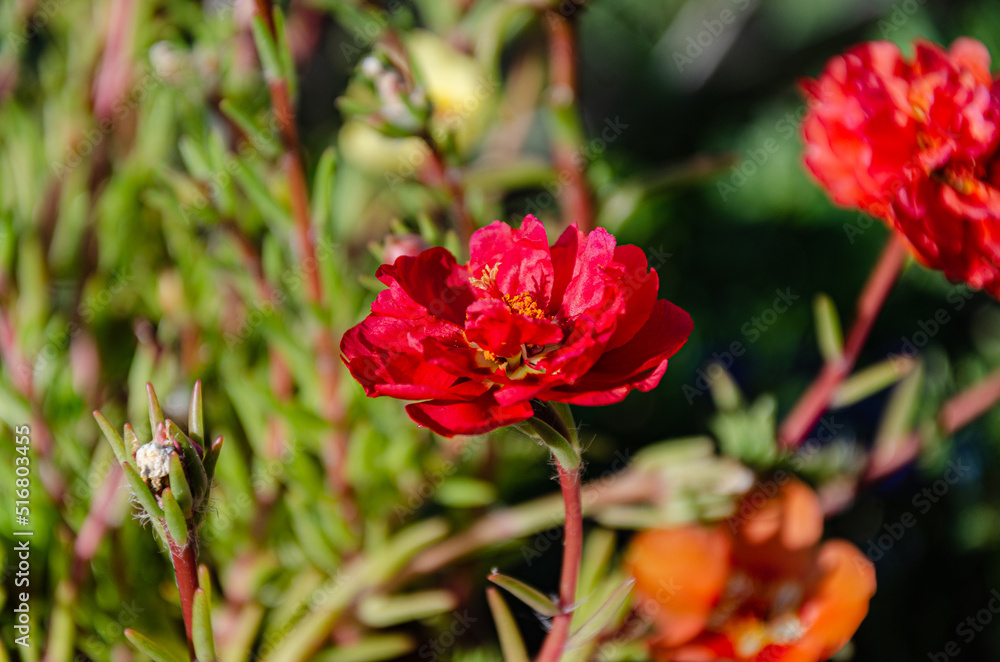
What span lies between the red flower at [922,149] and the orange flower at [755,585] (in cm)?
24

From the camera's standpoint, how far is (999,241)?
53 centimetres

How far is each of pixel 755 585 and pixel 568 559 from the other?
1.09 ft

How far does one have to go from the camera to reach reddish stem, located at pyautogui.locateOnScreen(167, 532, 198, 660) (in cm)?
40

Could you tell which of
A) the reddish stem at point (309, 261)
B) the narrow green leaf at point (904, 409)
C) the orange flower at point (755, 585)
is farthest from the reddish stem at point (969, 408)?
the reddish stem at point (309, 261)

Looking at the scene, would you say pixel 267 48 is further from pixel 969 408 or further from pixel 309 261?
pixel 969 408

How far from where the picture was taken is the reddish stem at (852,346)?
2.07 feet

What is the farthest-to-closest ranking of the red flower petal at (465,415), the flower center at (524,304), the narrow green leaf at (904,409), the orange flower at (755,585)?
the narrow green leaf at (904,409)
the orange flower at (755,585)
the flower center at (524,304)
the red flower petal at (465,415)

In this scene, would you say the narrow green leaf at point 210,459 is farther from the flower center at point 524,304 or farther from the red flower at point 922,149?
the red flower at point 922,149

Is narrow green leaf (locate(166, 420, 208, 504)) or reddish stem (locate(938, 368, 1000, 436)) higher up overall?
reddish stem (locate(938, 368, 1000, 436))

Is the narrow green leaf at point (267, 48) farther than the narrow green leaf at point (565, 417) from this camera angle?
Yes

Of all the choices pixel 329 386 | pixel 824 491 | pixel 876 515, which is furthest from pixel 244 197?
pixel 876 515

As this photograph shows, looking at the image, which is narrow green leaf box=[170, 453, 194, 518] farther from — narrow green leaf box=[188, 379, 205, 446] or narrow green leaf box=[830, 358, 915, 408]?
narrow green leaf box=[830, 358, 915, 408]

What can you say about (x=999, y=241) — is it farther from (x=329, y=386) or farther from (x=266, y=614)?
(x=266, y=614)

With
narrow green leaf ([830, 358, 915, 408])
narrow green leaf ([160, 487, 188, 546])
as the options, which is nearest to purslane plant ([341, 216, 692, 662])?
narrow green leaf ([160, 487, 188, 546])
